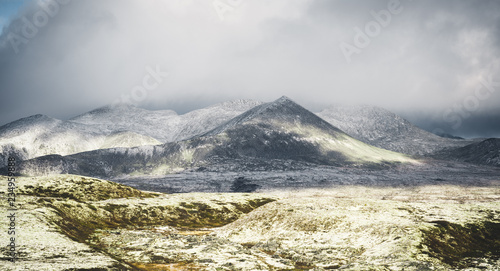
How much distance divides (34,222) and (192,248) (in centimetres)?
2573

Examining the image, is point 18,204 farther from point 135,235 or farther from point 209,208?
point 209,208

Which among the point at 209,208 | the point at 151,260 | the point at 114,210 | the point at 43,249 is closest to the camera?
the point at 43,249

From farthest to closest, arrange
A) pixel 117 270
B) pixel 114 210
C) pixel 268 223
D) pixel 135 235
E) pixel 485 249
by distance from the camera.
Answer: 1. pixel 114 210
2. pixel 268 223
3. pixel 135 235
4. pixel 485 249
5. pixel 117 270

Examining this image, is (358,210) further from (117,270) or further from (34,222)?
(34,222)

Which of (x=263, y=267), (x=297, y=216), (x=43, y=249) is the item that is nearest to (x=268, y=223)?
(x=297, y=216)

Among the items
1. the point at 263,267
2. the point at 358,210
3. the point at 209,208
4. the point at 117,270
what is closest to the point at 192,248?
the point at 263,267

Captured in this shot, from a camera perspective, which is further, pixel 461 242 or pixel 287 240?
pixel 287 240

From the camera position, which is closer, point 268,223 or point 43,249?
point 43,249

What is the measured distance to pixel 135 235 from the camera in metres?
56.2

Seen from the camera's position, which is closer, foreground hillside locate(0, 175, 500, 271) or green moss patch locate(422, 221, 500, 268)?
foreground hillside locate(0, 175, 500, 271)

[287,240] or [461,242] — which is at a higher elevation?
[461,242]

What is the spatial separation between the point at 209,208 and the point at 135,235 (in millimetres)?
51133

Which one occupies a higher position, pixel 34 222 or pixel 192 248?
pixel 34 222

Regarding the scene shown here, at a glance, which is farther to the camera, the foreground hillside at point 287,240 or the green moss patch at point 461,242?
the green moss patch at point 461,242
